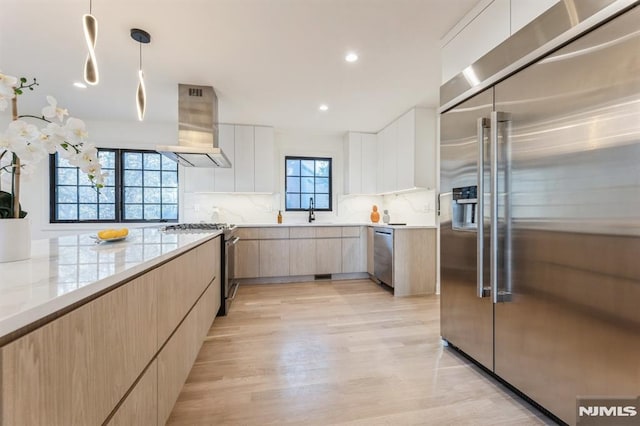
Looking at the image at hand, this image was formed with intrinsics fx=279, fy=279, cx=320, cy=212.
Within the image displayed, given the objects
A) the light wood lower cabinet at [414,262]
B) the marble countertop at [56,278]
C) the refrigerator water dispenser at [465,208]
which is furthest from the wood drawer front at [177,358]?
the light wood lower cabinet at [414,262]

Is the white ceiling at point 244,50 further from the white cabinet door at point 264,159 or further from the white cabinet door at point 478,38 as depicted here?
the white cabinet door at point 264,159

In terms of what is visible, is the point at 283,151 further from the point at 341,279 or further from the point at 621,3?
the point at 621,3

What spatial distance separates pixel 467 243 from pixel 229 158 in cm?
370

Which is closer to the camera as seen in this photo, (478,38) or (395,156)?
(478,38)

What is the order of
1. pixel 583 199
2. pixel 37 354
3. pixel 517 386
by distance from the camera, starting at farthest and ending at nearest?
pixel 517 386, pixel 583 199, pixel 37 354

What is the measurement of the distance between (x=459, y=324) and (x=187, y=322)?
1852 mm

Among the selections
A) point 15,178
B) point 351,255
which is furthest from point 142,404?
point 351,255

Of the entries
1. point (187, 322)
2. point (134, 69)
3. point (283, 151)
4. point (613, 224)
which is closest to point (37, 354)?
point (187, 322)

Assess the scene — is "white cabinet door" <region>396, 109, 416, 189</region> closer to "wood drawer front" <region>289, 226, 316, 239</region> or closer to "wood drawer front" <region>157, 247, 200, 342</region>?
"wood drawer front" <region>289, 226, 316, 239</region>

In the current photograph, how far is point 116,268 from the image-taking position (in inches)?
36.7

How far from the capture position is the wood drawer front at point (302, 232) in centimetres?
431

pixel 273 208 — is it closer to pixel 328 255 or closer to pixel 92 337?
pixel 328 255

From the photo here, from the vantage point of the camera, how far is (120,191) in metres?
4.50

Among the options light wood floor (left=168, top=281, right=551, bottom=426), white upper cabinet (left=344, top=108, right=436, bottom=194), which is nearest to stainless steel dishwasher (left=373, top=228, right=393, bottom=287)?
white upper cabinet (left=344, top=108, right=436, bottom=194)
